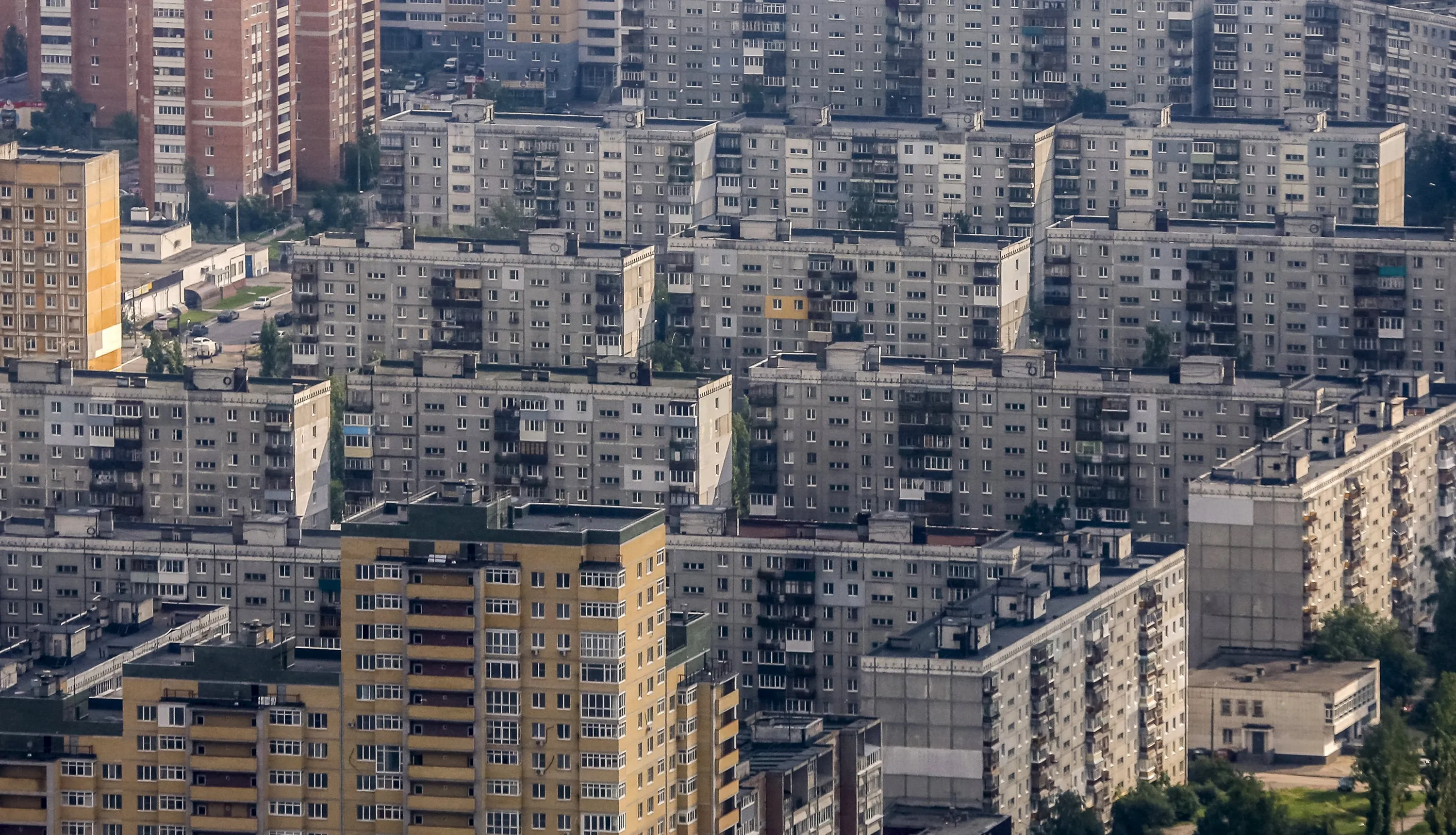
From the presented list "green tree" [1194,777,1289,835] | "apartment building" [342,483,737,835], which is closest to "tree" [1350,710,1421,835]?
"green tree" [1194,777,1289,835]

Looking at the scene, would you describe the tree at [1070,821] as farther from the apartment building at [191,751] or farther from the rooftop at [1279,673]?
the apartment building at [191,751]

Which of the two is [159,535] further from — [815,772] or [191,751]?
[191,751]

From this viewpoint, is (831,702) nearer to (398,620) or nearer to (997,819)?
(997,819)

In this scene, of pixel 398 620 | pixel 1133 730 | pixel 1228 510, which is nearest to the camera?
pixel 398 620

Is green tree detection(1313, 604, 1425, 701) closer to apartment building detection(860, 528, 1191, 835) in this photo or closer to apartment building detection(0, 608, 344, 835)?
apartment building detection(860, 528, 1191, 835)

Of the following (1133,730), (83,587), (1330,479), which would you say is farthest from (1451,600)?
(83,587)
